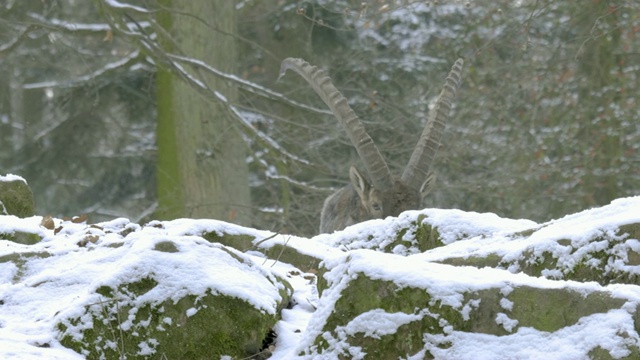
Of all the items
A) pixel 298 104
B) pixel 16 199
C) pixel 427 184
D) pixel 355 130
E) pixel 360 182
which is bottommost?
pixel 16 199

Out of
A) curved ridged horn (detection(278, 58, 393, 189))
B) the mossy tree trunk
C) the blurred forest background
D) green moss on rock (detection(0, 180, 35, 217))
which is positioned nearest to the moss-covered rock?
green moss on rock (detection(0, 180, 35, 217))

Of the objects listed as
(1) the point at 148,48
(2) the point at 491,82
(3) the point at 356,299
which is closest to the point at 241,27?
(2) the point at 491,82

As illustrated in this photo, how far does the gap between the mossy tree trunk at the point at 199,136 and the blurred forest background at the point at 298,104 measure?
0.09ft

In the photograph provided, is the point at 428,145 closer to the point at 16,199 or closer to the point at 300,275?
the point at 16,199

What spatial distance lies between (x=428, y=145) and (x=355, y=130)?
71 centimetres

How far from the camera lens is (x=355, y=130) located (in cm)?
985

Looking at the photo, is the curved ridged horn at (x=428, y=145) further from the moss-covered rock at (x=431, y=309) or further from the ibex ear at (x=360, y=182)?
the moss-covered rock at (x=431, y=309)

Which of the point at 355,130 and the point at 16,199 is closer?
the point at 16,199

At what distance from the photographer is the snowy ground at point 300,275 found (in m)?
3.56

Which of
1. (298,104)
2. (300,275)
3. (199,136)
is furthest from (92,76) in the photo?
(300,275)

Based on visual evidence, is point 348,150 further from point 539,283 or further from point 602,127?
point 539,283

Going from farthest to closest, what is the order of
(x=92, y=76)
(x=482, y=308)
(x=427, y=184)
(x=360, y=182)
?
1. (x=92, y=76)
2. (x=427, y=184)
3. (x=360, y=182)
4. (x=482, y=308)

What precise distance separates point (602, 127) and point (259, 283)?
12454 millimetres

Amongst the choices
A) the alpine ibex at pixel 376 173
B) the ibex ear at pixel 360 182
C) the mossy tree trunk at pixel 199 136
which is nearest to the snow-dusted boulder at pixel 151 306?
the alpine ibex at pixel 376 173
